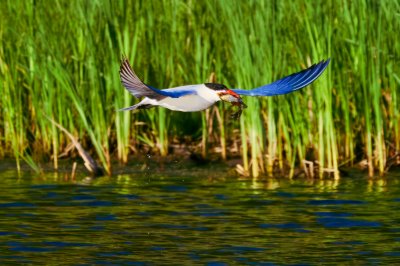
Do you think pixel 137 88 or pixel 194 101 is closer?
pixel 137 88

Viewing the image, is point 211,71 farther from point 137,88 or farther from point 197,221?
point 137,88

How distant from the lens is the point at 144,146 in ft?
35.5

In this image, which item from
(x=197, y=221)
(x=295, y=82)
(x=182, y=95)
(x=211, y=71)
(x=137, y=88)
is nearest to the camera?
(x=137, y=88)

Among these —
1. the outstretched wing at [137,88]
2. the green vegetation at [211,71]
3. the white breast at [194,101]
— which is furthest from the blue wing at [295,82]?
the green vegetation at [211,71]

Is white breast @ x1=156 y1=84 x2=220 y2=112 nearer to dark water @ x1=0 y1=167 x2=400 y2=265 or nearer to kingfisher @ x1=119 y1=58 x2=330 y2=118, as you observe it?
kingfisher @ x1=119 y1=58 x2=330 y2=118

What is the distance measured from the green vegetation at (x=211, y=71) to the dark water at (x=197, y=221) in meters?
0.40

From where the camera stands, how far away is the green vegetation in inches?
370

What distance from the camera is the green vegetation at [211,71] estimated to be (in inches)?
370

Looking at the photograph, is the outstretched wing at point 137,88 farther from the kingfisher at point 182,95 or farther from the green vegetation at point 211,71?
the green vegetation at point 211,71

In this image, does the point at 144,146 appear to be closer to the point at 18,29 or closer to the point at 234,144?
the point at 234,144

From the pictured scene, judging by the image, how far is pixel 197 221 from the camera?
320 inches

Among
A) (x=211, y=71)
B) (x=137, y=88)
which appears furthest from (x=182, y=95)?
(x=211, y=71)

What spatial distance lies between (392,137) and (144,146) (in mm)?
2436

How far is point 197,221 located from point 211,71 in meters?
2.74
